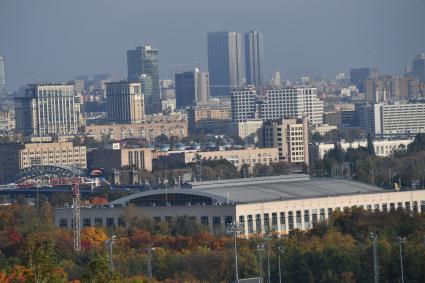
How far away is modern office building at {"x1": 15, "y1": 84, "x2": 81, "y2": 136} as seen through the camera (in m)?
139

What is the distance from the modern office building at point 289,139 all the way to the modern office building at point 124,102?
155 ft

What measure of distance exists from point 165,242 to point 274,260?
→ 20.6ft

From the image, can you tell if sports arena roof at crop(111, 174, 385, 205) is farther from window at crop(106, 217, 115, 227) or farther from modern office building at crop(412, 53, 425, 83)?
modern office building at crop(412, 53, 425, 83)

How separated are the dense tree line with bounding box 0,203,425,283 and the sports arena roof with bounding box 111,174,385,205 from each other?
2.24m

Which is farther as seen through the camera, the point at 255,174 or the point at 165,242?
the point at 255,174

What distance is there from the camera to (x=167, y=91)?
200m

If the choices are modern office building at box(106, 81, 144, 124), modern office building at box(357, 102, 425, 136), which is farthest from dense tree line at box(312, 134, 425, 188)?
modern office building at box(106, 81, 144, 124)

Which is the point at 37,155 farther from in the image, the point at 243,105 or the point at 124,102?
the point at 124,102

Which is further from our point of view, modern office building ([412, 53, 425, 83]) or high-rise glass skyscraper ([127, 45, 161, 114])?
modern office building ([412, 53, 425, 83])

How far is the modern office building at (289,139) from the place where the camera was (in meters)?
96.7

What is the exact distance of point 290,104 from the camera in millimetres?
140250

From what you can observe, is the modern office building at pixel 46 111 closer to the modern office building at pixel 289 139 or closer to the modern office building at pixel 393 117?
the modern office building at pixel 393 117

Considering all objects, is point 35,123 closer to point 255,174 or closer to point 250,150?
point 250,150

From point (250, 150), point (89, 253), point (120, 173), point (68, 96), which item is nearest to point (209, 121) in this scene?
point (68, 96)
